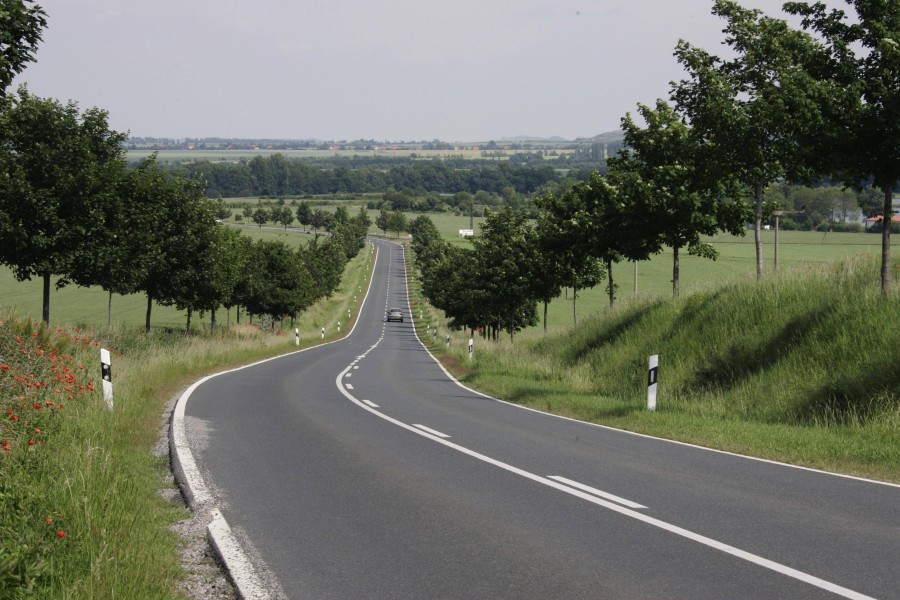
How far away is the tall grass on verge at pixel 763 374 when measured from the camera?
1140 centimetres

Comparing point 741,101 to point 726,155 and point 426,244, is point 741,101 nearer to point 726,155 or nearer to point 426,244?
point 726,155

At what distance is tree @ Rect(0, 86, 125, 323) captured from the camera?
2516cm

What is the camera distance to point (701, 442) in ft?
38.9

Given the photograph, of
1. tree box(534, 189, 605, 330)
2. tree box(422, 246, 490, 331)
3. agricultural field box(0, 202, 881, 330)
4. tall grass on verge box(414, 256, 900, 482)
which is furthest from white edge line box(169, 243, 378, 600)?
agricultural field box(0, 202, 881, 330)

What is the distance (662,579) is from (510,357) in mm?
23750

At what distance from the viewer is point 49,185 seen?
26.1m

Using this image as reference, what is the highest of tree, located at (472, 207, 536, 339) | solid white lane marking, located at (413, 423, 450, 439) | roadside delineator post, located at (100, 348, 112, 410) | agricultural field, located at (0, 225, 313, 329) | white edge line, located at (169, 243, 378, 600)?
tree, located at (472, 207, 536, 339)

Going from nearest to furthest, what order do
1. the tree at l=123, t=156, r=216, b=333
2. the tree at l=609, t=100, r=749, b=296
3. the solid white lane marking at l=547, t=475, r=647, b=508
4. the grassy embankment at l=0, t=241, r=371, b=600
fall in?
Result: the grassy embankment at l=0, t=241, r=371, b=600, the solid white lane marking at l=547, t=475, r=647, b=508, the tree at l=609, t=100, r=749, b=296, the tree at l=123, t=156, r=216, b=333

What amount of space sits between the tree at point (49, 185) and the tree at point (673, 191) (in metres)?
17.4

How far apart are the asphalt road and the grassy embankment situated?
0.70 meters

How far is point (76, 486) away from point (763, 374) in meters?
12.7

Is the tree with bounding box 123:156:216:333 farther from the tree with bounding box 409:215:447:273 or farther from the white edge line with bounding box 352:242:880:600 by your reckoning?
the tree with bounding box 409:215:447:273

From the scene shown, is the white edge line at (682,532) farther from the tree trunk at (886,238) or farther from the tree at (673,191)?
the tree at (673,191)

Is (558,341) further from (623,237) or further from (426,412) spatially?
(426,412)
